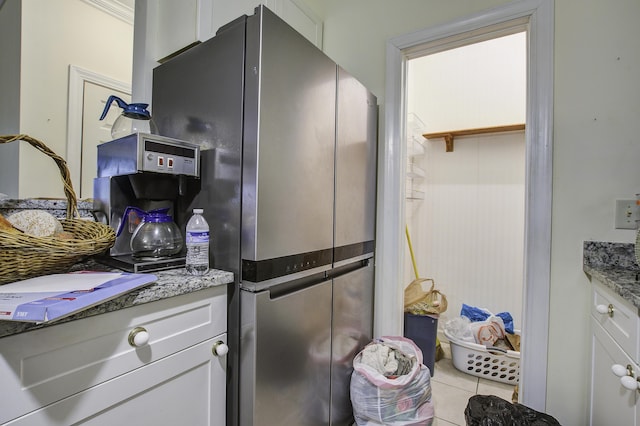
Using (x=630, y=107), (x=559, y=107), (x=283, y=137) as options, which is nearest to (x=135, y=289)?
(x=283, y=137)

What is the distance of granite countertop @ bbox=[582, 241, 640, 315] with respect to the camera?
105 centimetres

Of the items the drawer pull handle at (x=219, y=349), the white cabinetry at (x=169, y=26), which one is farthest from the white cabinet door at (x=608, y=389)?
the white cabinetry at (x=169, y=26)

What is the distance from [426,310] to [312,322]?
1329 mm

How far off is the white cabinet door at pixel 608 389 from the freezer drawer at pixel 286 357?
0.95m

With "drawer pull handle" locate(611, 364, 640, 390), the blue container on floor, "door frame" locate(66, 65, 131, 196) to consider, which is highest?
"door frame" locate(66, 65, 131, 196)

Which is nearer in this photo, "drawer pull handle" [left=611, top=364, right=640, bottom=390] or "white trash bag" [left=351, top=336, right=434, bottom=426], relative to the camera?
"drawer pull handle" [left=611, top=364, right=640, bottom=390]

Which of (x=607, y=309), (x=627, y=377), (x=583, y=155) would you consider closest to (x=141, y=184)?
(x=627, y=377)

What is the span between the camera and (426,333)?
207 centimetres

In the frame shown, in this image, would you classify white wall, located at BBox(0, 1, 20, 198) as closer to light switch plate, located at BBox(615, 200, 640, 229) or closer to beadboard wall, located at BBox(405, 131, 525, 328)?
beadboard wall, located at BBox(405, 131, 525, 328)

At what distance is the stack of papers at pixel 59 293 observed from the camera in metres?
0.50

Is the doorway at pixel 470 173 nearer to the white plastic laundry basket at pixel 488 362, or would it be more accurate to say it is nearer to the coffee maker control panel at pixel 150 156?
the white plastic laundry basket at pixel 488 362

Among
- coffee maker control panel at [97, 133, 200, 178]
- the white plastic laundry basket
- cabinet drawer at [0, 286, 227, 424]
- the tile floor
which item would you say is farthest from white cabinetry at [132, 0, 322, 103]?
the white plastic laundry basket

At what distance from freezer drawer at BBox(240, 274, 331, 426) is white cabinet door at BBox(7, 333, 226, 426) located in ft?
→ 0.31

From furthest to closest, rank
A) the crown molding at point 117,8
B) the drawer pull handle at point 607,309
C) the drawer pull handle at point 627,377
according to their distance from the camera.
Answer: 1. the crown molding at point 117,8
2. the drawer pull handle at point 607,309
3. the drawer pull handle at point 627,377
